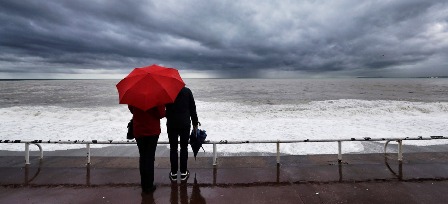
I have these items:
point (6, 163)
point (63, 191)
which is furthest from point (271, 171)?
point (6, 163)

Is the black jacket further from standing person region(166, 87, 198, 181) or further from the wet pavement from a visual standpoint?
the wet pavement

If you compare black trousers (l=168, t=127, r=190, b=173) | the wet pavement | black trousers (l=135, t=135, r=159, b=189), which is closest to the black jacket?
black trousers (l=168, t=127, r=190, b=173)

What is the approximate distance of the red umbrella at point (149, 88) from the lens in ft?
11.0

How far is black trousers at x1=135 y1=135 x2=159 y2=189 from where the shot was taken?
371cm

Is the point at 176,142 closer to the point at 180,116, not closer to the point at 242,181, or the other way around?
the point at 180,116

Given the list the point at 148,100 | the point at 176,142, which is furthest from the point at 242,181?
the point at 148,100

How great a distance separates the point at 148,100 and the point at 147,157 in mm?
918

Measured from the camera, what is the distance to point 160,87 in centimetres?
343

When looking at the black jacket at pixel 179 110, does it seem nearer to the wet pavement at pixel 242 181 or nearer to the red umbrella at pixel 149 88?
the red umbrella at pixel 149 88

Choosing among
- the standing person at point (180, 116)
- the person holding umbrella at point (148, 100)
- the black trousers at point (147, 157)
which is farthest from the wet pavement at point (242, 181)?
the standing person at point (180, 116)

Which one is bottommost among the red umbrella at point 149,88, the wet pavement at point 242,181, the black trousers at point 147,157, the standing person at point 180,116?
the wet pavement at point 242,181

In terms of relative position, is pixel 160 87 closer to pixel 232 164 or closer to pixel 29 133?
pixel 232 164

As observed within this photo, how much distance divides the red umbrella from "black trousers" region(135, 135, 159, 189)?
1.96 ft

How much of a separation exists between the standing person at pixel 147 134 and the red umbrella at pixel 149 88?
0.77ft
